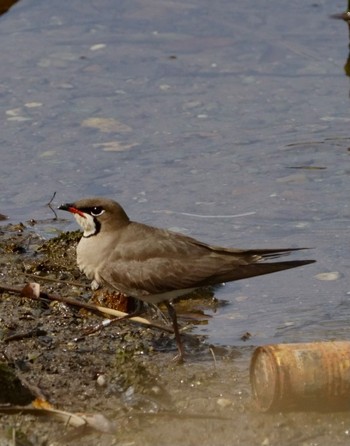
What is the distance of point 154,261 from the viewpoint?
7.44 metres

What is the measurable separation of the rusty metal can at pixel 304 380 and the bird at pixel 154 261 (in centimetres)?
107

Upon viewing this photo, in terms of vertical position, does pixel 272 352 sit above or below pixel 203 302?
above

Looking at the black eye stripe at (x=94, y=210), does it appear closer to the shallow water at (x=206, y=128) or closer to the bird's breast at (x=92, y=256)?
the bird's breast at (x=92, y=256)

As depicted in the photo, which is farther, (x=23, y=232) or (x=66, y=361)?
(x=23, y=232)

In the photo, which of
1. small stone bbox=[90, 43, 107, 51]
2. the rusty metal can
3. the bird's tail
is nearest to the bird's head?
the bird's tail

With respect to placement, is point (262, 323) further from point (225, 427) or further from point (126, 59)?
point (126, 59)

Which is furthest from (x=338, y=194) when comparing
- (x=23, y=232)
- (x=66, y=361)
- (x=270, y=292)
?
(x=66, y=361)

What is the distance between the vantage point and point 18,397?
6.30 metres

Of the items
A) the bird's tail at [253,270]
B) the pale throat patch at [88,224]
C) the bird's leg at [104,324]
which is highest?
the pale throat patch at [88,224]

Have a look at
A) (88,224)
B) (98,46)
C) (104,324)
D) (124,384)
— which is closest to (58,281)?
(88,224)

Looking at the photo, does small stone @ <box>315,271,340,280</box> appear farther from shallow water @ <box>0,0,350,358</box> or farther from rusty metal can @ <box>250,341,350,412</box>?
rusty metal can @ <box>250,341,350,412</box>

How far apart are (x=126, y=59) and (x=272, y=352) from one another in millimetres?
7218

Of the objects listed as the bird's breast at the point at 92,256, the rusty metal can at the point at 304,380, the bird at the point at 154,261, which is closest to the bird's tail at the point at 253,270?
the bird at the point at 154,261

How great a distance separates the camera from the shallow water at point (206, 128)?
28.7 ft
